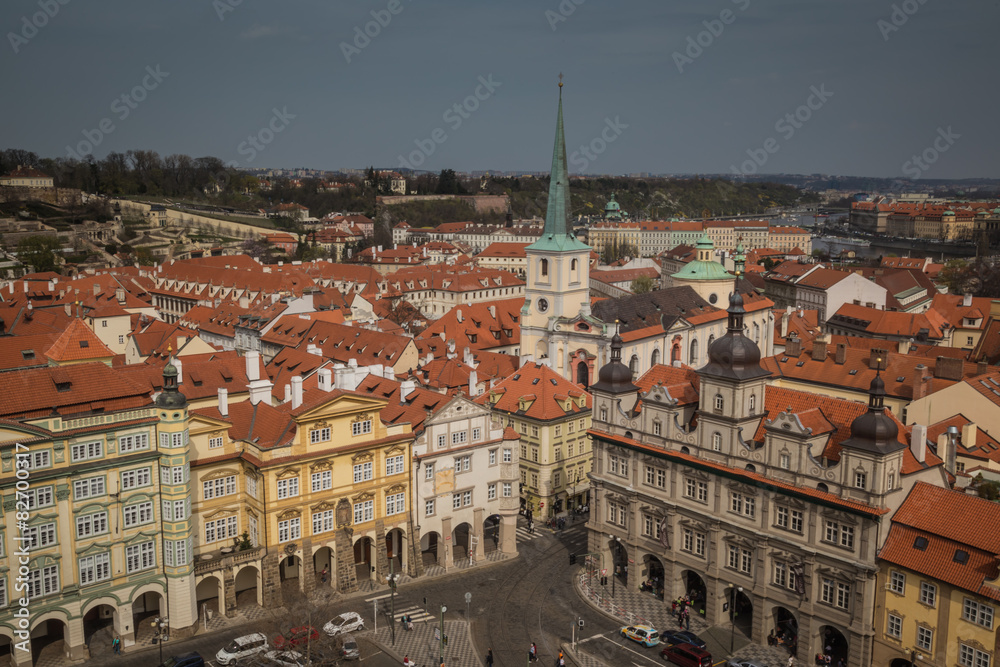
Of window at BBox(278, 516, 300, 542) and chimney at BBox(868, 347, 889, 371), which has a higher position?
chimney at BBox(868, 347, 889, 371)

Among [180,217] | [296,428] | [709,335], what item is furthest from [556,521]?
[180,217]

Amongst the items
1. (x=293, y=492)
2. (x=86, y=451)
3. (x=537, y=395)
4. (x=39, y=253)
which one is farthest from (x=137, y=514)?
(x=39, y=253)

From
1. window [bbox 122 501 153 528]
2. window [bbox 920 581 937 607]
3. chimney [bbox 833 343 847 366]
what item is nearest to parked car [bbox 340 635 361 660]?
window [bbox 122 501 153 528]

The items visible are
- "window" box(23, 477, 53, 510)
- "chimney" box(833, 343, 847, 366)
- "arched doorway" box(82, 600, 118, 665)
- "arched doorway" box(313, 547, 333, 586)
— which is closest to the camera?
"window" box(23, 477, 53, 510)

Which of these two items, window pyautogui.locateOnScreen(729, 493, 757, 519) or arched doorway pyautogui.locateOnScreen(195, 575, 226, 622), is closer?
window pyautogui.locateOnScreen(729, 493, 757, 519)

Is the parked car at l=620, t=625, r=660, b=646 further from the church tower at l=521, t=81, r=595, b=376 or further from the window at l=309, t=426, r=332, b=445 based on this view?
the church tower at l=521, t=81, r=595, b=376

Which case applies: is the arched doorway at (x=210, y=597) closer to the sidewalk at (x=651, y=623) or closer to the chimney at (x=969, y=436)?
the sidewalk at (x=651, y=623)
